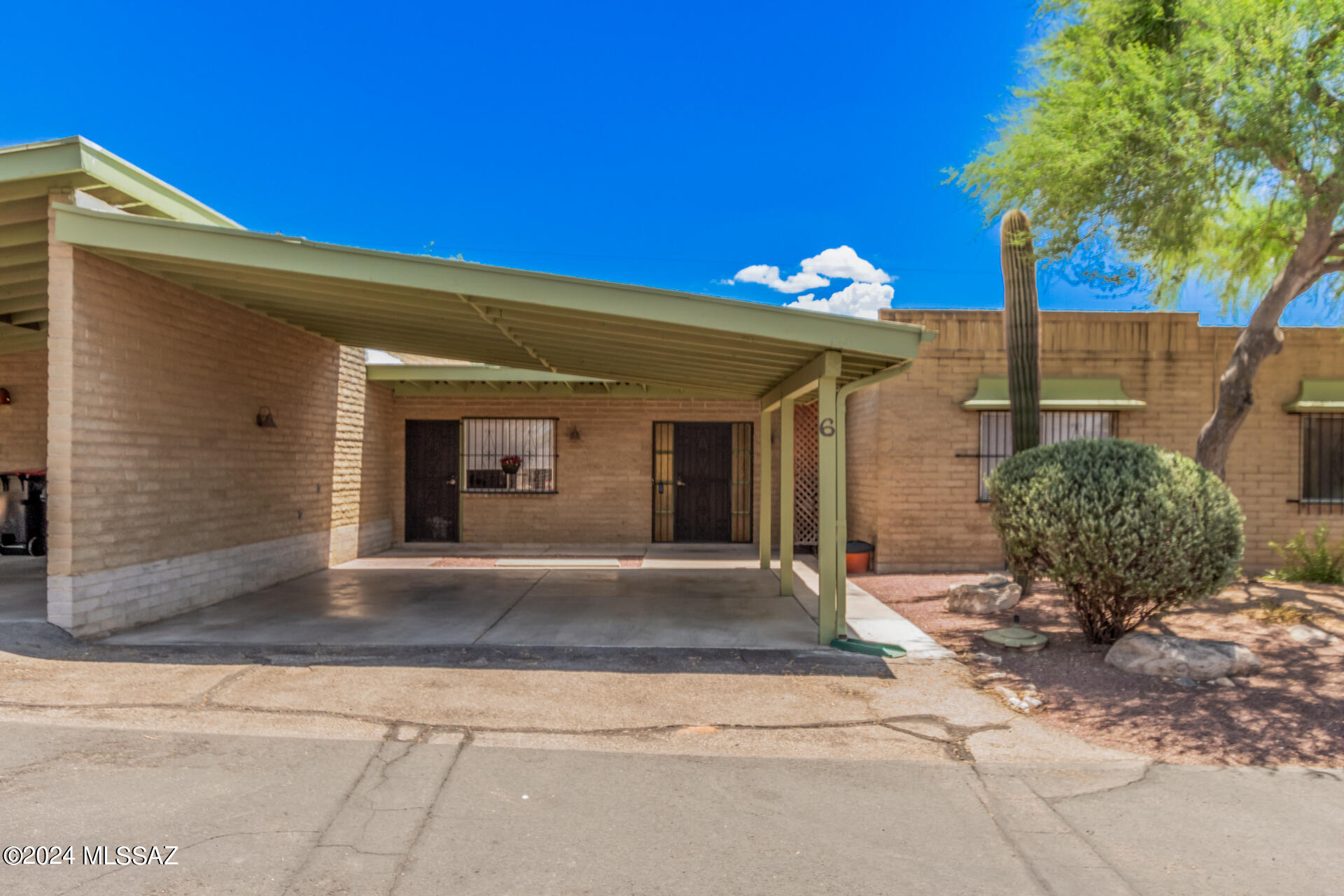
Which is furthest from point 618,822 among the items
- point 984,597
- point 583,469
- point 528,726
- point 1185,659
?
point 583,469

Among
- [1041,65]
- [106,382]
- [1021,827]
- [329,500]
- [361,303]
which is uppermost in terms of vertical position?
[1041,65]

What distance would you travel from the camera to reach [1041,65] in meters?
9.41

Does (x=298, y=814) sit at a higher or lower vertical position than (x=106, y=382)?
lower

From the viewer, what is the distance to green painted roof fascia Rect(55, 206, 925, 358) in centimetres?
594

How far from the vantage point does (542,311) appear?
647 centimetres

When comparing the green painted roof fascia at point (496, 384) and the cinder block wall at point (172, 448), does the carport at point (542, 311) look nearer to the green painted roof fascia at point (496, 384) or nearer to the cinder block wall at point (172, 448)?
the cinder block wall at point (172, 448)

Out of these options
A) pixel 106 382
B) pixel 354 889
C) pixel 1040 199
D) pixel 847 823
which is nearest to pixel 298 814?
pixel 354 889

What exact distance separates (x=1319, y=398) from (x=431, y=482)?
13.2 m

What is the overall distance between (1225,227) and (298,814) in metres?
11.8

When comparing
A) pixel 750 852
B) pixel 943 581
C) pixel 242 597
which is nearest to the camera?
pixel 750 852

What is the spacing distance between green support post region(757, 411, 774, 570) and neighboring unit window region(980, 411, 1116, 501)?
2989 millimetres

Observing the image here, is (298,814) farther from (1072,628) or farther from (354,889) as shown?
(1072,628)

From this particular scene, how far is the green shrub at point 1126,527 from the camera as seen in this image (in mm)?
5746

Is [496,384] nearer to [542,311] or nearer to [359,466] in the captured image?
[359,466]
